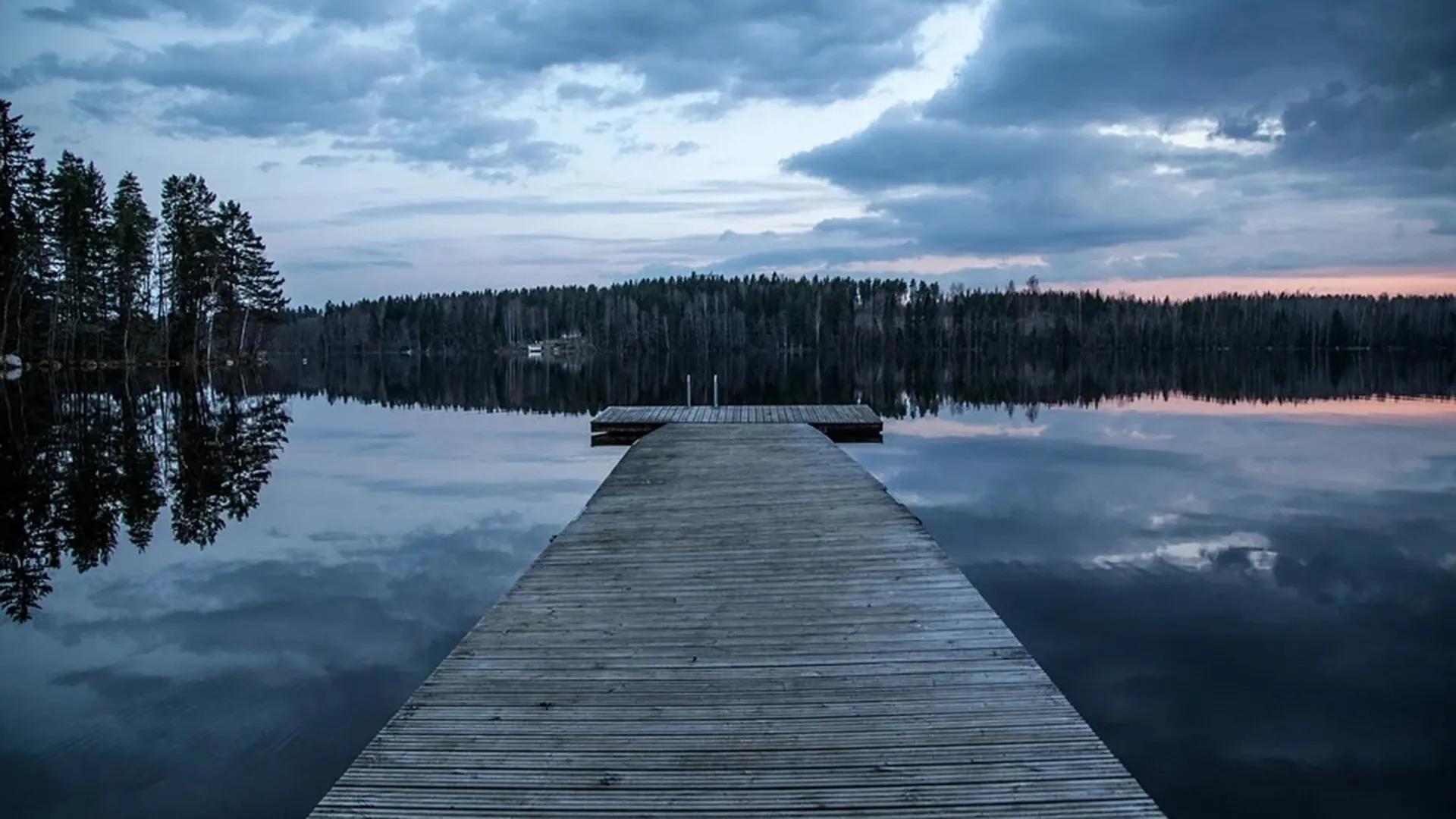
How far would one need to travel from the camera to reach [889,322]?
13125cm

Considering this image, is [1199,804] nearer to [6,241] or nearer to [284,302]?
[6,241]

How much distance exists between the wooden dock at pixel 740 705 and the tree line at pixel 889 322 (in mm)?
118956

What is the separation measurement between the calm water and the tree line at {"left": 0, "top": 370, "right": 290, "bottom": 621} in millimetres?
90

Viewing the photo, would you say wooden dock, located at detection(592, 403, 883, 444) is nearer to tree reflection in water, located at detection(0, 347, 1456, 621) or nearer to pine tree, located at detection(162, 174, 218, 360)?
tree reflection in water, located at detection(0, 347, 1456, 621)

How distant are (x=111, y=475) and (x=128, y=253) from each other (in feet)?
156

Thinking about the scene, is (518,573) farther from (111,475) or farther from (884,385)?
(884,385)

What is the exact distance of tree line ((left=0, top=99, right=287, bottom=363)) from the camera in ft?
150

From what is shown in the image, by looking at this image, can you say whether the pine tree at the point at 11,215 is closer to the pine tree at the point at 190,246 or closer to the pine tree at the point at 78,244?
the pine tree at the point at 78,244

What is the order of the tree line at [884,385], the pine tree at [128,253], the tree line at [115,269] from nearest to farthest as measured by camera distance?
1. the tree line at [884,385]
2. the tree line at [115,269]
3. the pine tree at [128,253]

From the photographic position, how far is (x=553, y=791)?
3.57 meters

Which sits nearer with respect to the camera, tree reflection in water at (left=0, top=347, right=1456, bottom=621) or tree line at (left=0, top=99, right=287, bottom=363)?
tree reflection in water at (left=0, top=347, right=1456, bottom=621)

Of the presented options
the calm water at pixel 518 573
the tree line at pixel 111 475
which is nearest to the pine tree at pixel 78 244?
the tree line at pixel 111 475

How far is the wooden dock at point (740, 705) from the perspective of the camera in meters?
3.54

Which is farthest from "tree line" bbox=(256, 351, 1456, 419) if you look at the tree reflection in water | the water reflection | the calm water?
the calm water
